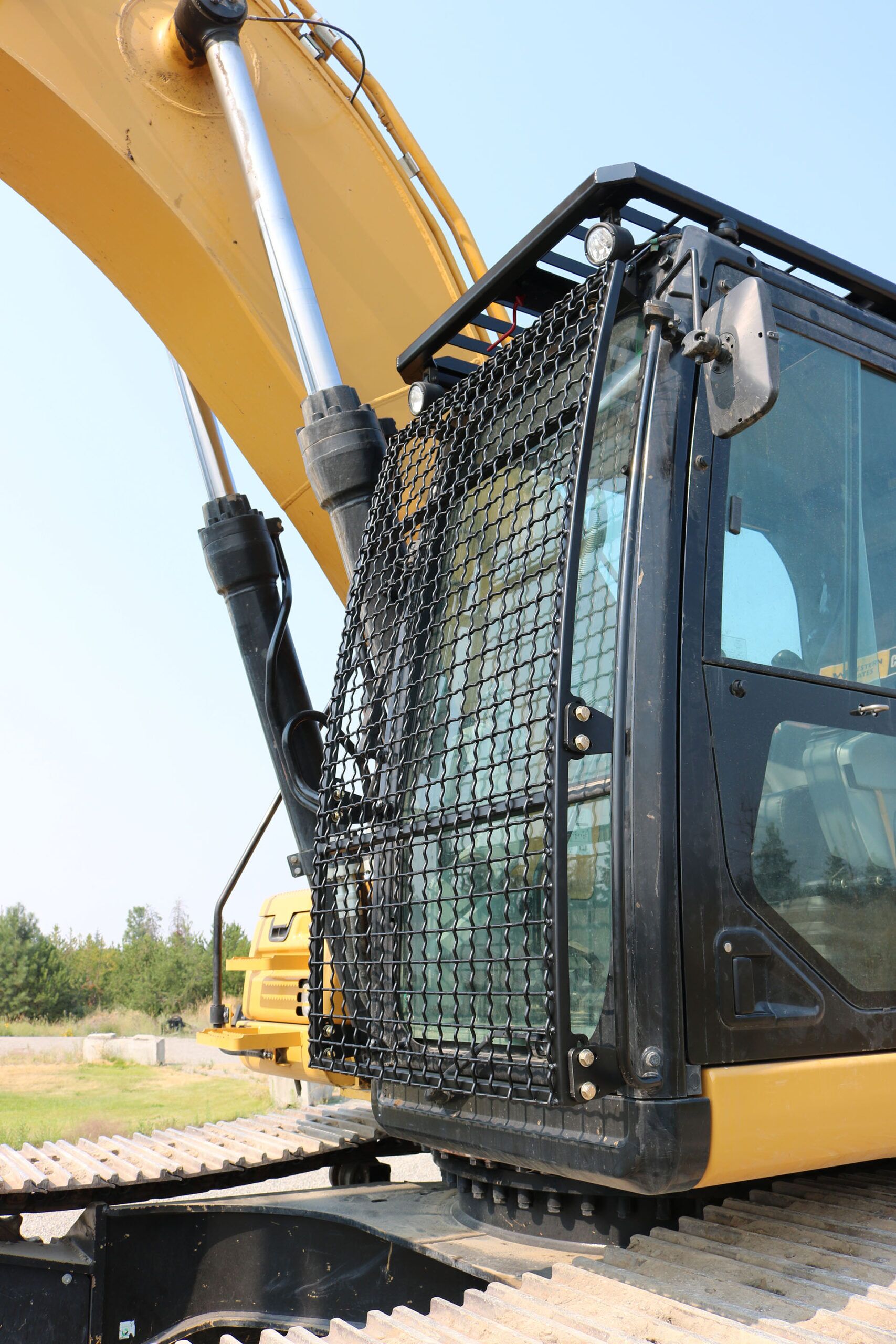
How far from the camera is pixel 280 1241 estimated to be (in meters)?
2.91

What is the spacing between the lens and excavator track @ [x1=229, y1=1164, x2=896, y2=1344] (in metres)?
1.68

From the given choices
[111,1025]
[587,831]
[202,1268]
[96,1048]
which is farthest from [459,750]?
[111,1025]

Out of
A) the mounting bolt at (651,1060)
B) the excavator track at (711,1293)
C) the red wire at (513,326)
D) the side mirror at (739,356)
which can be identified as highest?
the red wire at (513,326)

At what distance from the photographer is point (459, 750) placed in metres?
2.24

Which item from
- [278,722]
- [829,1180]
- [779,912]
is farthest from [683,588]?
[278,722]

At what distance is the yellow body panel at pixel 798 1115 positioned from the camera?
1867 millimetres

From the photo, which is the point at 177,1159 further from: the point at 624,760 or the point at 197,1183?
the point at 624,760

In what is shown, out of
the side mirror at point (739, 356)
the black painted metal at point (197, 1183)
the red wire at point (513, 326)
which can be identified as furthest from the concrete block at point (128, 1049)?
the side mirror at point (739, 356)

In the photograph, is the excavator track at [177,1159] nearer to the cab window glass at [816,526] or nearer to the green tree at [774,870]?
the green tree at [774,870]

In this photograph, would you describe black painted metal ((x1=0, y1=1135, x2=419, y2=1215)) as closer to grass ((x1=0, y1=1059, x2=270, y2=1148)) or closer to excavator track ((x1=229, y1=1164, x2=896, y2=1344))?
excavator track ((x1=229, y1=1164, x2=896, y2=1344))

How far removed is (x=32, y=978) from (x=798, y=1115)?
25.1 metres

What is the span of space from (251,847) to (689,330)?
7.20 feet

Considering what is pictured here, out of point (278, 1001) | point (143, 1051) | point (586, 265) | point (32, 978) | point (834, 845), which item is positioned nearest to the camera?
point (834, 845)

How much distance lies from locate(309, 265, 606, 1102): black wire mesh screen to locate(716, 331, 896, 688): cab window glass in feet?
1.16
